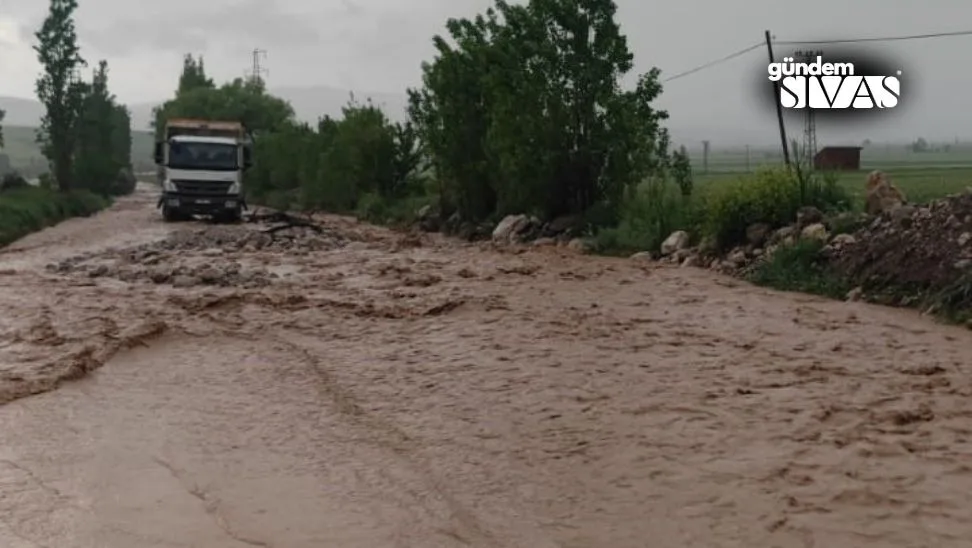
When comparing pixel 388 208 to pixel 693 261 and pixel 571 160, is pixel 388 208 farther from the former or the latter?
pixel 693 261

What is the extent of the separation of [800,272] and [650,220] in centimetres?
554

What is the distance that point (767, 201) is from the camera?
16.9m

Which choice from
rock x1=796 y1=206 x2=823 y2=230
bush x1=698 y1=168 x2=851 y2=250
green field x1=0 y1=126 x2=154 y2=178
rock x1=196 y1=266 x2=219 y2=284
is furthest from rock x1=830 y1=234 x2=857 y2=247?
green field x1=0 y1=126 x2=154 y2=178

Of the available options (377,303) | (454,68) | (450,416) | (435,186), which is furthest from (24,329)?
(435,186)

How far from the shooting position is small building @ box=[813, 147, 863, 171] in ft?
60.9

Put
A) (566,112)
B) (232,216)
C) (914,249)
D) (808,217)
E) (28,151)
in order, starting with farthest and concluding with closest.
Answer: (28,151)
(232,216)
(566,112)
(808,217)
(914,249)

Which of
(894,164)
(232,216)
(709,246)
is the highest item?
(894,164)

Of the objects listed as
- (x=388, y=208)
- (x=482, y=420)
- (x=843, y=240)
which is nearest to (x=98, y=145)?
(x=388, y=208)

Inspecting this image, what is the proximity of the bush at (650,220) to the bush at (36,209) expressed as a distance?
50.3 ft

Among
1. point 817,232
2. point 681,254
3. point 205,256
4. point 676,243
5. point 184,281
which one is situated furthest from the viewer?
point 205,256

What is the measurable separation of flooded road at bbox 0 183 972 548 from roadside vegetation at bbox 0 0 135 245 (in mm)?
17124

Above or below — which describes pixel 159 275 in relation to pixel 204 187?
below

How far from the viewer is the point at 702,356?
32.0ft

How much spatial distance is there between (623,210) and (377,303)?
29.1 ft
